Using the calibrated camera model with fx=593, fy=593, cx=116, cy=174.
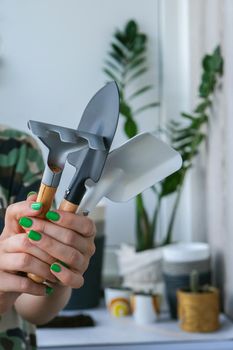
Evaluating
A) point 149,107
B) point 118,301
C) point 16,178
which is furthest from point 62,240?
point 149,107

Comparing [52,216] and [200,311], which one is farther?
[200,311]

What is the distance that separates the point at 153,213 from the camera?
1.38 metres

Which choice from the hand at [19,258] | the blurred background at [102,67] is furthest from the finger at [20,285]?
the blurred background at [102,67]

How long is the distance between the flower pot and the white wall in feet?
0.89

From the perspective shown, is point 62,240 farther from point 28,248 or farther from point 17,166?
point 17,166

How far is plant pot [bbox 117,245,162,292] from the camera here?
123cm

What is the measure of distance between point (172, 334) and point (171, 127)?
0.50m

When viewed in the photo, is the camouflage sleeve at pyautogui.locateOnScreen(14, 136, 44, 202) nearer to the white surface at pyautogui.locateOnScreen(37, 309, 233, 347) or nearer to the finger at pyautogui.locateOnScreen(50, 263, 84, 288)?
the finger at pyautogui.locateOnScreen(50, 263, 84, 288)

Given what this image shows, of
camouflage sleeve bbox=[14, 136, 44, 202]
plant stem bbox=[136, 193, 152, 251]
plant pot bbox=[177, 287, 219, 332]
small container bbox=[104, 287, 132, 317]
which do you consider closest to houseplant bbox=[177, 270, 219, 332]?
plant pot bbox=[177, 287, 219, 332]

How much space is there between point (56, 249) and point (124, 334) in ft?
2.06

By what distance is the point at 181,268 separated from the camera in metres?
1.14

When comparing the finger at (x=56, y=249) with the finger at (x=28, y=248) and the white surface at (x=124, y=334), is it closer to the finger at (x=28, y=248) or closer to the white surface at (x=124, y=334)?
the finger at (x=28, y=248)

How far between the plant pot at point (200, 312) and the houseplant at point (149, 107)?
188 millimetres

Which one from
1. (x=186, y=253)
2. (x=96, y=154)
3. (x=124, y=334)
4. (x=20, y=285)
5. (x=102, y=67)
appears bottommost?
(x=124, y=334)
